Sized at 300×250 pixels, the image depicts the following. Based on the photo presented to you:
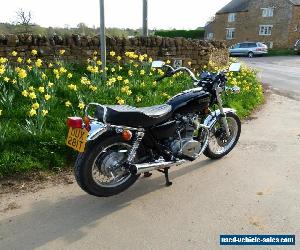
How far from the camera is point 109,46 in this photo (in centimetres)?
Answer: 798

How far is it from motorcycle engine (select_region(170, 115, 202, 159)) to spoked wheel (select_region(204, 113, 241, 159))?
494mm

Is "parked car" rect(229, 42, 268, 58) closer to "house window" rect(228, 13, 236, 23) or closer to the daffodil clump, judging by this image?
"house window" rect(228, 13, 236, 23)

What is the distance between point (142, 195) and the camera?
3709 millimetres

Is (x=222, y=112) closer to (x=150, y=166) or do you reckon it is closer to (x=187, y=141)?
(x=187, y=141)

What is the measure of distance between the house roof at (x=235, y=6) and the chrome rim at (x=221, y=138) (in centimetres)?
4221

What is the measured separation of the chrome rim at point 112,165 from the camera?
3369 mm

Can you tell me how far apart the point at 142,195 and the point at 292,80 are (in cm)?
1119

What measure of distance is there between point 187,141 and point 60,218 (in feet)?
5.38

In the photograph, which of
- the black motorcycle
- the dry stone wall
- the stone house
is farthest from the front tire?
the stone house

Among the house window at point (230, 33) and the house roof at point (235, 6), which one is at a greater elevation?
the house roof at point (235, 6)

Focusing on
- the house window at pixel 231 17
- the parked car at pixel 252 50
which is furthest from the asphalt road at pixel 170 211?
the house window at pixel 231 17

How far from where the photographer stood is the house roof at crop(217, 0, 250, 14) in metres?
43.3

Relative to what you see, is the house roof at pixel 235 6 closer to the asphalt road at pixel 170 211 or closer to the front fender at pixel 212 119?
the front fender at pixel 212 119

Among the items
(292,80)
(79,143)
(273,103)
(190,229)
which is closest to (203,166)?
(190,229)
